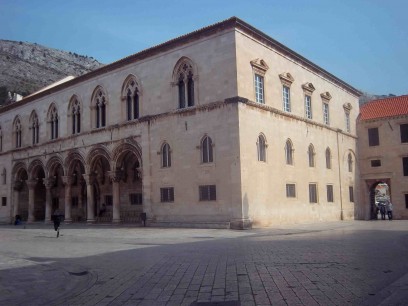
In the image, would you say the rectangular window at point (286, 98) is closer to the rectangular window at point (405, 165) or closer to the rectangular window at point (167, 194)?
the rectangular window at point (167, 194)

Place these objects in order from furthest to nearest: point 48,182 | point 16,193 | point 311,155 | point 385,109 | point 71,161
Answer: point 16,193 → point 385,109 → point 48,182 → point 71,161 → point 311,155

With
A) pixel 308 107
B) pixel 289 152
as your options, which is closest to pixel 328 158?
pixel 308 107

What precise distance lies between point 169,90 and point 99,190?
13.4 m

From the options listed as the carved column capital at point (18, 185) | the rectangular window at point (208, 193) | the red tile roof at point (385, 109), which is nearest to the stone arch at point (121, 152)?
the rectangular window at point (208, 193)

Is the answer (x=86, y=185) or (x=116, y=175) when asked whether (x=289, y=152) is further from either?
(x=86, y=185)

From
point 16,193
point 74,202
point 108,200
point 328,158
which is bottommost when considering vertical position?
point 74,202

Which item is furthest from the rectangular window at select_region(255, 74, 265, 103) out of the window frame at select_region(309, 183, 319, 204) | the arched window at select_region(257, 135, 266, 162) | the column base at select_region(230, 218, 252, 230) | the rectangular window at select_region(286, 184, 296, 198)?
the window frame at select_region(309, 183, 319, 204)

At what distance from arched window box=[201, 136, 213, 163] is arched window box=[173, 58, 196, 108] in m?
2.78

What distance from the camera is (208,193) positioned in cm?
2419

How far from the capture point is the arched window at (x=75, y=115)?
112 ft

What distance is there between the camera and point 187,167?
83.1 ft

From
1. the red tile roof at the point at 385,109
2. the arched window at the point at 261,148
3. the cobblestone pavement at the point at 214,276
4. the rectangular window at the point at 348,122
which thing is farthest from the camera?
the rectangular window at the point at 348,122

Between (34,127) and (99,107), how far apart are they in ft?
34.8

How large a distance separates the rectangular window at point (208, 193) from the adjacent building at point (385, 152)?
19.7 m
